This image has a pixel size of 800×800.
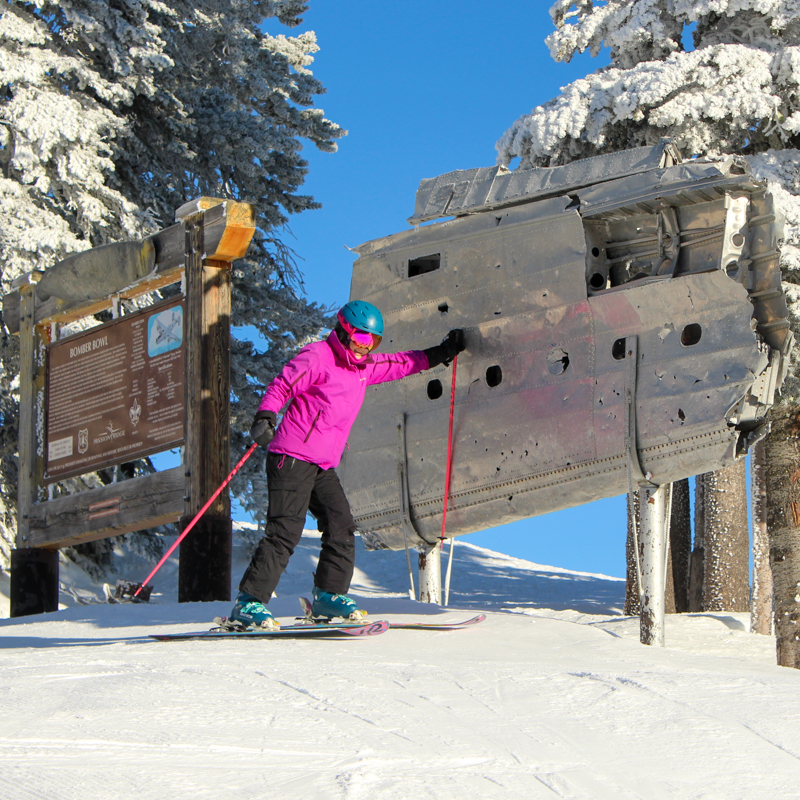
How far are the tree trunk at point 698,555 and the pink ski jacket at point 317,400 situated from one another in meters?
10.7

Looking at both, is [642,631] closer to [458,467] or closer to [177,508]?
[458,467]

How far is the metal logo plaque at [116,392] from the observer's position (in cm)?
1036

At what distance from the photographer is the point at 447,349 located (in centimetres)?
802

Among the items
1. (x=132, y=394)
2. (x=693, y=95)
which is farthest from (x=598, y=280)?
(x=693, y=95)

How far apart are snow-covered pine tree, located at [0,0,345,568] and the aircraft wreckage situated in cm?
882

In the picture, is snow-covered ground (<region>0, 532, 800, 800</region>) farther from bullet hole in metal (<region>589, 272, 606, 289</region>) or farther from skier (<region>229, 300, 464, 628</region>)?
bullet hole in metal (<region>589, 272, 606, 289</region>)

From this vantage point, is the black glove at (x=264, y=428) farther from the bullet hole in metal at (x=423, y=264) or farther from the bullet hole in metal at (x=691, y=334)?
the bullet hole in metal at (x=691, y=334)

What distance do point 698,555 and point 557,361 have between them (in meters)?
10.4

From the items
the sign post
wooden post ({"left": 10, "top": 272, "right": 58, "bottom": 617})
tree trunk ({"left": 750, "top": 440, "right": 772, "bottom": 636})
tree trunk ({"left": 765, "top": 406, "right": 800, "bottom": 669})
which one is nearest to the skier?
the sign post

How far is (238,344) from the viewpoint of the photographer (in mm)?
18375

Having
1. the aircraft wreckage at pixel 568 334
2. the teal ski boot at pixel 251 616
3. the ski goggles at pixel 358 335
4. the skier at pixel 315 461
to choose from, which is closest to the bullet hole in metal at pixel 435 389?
the aircraft wreckage at pixel 568 334

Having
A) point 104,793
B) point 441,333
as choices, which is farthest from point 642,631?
point 104,793

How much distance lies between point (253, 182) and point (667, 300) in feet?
42.8

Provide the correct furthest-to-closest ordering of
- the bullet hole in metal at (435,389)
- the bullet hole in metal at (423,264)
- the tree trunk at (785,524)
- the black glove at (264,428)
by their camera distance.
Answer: the tree trunk at (785,524) → the bullet hole in metal at (423,264) → the bullet hole in metal at (435,389) → the black glove at (264,428)
